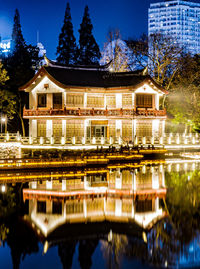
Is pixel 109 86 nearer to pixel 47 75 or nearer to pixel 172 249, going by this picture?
pixel 47 75

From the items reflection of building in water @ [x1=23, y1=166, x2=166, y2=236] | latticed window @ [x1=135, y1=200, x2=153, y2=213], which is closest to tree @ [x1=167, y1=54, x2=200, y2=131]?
reflection of building in water @ [x1=23, y1=166, x2=166, y2=236]

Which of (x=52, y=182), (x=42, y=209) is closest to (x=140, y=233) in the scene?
(x=42, y=209)

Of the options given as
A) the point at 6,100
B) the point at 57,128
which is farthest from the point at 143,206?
the point at 6,100

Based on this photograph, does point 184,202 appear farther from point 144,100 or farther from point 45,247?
point 144,100

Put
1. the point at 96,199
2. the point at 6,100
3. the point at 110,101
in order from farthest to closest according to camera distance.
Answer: the point at 6,100
the point at 110,101
the point at 96,199

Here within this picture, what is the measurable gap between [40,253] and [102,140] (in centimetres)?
2332

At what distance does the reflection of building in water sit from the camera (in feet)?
41.5

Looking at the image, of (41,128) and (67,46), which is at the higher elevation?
(67,46)

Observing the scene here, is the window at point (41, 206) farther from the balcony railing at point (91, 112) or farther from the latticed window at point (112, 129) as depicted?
the latticed window at point (112, 129)

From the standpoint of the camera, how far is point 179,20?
145 m

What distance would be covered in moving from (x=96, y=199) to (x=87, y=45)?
49.5 metres

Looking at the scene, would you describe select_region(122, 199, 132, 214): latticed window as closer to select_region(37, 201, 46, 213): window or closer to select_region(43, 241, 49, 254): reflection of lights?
select_region(37, 201, 46, 213): window

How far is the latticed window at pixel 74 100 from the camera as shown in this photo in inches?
1459

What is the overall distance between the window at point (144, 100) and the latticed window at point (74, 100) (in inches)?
232
